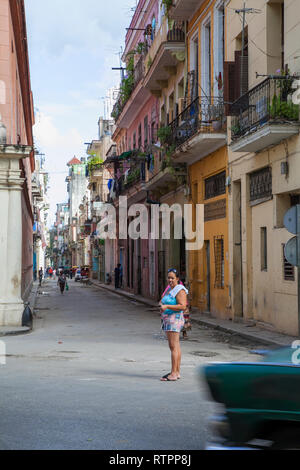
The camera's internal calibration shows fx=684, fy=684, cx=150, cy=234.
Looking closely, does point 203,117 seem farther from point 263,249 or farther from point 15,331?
point 15,331

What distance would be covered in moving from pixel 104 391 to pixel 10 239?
32.4 ft

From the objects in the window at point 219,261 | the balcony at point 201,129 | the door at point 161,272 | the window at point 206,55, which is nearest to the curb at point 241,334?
the window at point 219,261

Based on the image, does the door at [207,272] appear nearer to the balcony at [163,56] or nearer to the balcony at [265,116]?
the balcony at [265,116]

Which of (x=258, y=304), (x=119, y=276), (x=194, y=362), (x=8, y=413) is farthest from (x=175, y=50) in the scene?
(x=119, y=276)

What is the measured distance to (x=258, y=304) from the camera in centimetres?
1727

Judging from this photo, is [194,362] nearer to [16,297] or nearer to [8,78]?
[16,297]

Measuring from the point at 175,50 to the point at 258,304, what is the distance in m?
11.5

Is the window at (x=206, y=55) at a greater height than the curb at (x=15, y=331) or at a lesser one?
greater

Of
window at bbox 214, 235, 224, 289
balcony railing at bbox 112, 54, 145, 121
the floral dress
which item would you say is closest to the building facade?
window at bbox 214, 235, 224, 289

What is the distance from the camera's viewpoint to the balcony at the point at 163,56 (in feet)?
81.2

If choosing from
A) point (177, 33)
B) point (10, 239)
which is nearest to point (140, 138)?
point (177, 33)

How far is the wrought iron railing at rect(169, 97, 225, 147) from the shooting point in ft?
66.0

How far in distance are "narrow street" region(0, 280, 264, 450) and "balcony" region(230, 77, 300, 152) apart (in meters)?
4.62

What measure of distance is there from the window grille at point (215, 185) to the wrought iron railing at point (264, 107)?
9.18ft
